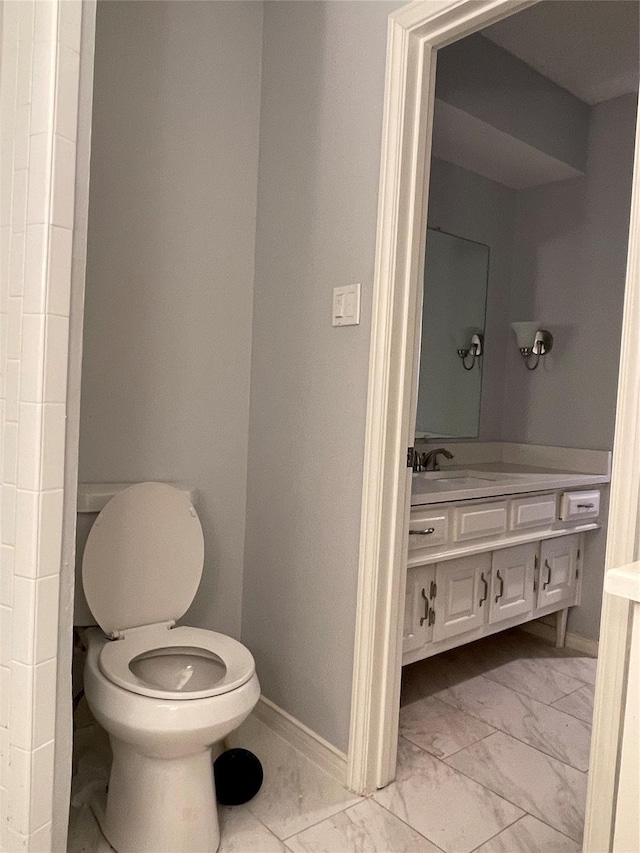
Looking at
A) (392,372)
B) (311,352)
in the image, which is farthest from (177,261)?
(392,372)

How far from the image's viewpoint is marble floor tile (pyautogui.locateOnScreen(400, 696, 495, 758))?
2.12 metres

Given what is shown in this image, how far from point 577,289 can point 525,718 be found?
76.0 inches

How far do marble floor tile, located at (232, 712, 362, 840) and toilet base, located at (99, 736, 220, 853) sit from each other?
0.20 meters

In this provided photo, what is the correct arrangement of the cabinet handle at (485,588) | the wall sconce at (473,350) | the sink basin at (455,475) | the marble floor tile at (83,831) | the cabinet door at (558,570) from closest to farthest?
the marble floor tile at (83,831), the cabinet handle at (485,588), the sink basin at (455,475), the cabinet door at (558,570), the wall sconce at (473,350)

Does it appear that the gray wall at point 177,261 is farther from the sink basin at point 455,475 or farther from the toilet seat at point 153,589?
the sink basin at point 455,475

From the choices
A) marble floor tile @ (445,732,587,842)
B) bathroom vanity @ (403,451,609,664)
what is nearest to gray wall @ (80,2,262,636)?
bathroom vanity @ (403,451,609,664)

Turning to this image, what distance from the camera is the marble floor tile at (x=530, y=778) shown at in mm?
1808

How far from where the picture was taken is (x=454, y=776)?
6.40 ft

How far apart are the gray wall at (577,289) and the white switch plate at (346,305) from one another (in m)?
1.64

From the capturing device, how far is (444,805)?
1809mm

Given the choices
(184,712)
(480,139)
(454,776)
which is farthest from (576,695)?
(480,139)

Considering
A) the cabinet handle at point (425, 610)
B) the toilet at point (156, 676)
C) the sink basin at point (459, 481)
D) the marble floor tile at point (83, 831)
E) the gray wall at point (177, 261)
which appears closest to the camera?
the toilet at point (156, 676)

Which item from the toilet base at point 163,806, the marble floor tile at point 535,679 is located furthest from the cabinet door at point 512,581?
the toilet base at point 163,806

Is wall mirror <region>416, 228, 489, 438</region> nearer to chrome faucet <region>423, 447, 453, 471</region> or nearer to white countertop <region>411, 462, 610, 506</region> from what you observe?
chrome faucet <region>423, 447, 453, 471</region>
